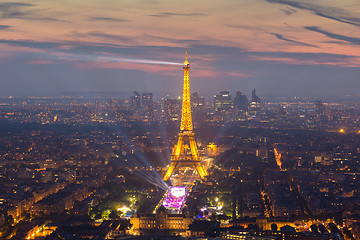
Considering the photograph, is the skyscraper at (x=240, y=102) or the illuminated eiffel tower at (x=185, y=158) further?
the skyscraper at (x=240, y=102)

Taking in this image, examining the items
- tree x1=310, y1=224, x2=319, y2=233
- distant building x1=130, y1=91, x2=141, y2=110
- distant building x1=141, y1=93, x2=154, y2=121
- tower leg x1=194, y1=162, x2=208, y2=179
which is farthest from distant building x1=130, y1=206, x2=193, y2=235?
distant building x1=130, y1=91, x2=141, y2=110

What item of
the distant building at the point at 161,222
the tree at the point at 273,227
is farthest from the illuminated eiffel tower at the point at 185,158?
the tree at the point at 273,227

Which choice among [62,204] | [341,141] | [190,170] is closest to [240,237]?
[62,204]

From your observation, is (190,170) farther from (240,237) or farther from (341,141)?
(341,141)

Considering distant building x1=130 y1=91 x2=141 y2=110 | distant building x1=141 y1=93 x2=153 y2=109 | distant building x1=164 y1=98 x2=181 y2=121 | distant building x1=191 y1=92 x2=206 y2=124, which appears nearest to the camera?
distant building x1=191 y1=92 x2=206 y2=124

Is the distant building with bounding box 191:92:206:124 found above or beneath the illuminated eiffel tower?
above

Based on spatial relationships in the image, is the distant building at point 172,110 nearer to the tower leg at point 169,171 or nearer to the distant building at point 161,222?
the tower leg at point 169,171

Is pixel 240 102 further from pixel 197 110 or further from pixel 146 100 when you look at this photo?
pixel 146 100

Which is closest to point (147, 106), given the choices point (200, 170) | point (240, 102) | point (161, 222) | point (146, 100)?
point (146, 100)

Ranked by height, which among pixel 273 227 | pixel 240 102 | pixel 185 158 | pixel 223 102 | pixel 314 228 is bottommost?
pixel 314 228

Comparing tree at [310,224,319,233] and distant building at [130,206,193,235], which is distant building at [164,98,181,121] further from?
tree at [310,224,319,233]

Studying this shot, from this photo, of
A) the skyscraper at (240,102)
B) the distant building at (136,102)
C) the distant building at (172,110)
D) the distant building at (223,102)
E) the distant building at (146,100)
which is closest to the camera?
the distant building at (172,110)

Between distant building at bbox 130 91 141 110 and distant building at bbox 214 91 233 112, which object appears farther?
distant building at bbox 214 91 233 112
